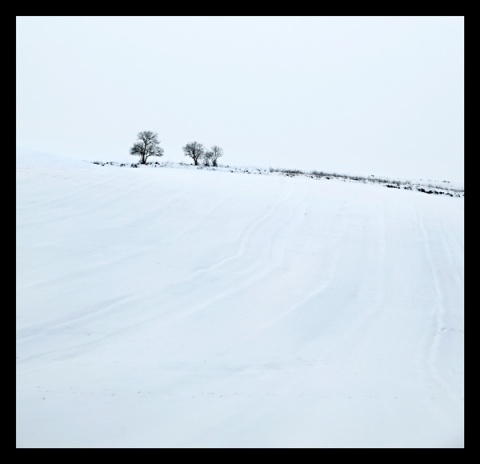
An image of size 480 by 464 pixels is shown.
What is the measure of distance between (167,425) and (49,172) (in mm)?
7258

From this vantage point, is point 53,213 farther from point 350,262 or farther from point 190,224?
point 350,262

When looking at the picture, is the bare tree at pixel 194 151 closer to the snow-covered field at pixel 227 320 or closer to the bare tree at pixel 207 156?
the bare tree at pixel 207 156

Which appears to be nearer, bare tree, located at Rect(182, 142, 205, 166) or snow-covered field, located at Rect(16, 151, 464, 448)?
snow-covered field, located at Rect(16, 151, 464, 448)

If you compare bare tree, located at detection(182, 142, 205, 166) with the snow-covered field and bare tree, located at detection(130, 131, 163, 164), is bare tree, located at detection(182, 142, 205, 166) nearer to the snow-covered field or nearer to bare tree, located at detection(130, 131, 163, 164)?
bare tree, located at detection(130, 131, 163, 164)

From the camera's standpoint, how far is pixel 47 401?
3219 millimetres

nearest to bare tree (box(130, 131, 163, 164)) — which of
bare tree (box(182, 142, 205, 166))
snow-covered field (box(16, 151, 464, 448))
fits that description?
bare tree (box(182, 142, 205, 166))

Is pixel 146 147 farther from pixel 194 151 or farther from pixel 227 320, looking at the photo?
pixel 227 320

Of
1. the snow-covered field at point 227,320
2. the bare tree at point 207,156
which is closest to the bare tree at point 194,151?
the bare tree at point 207,156

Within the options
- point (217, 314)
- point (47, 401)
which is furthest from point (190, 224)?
point (47, 401)

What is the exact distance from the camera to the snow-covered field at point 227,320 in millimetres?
3135

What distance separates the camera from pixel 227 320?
4738 mm

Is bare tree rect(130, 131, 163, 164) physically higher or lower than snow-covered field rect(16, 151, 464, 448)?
higher

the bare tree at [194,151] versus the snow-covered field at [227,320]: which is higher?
the bare tree at [194,151]

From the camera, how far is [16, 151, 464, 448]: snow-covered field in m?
3.13
